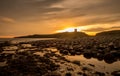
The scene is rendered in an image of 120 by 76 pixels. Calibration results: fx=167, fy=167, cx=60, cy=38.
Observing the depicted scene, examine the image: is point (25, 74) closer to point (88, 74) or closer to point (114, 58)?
point (88, 74)

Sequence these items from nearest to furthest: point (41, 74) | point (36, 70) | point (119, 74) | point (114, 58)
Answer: point (119, 74) < point (41, 74) < point (36, 70) < point (114, 58)

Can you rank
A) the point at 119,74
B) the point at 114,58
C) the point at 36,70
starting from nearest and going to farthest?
the point at 119,74 < the point at 36,70 < the point at 114,58

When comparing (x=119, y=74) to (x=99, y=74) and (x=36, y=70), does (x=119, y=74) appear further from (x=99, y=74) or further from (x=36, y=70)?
(x=36, y=70)

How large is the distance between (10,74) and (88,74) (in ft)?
21.0

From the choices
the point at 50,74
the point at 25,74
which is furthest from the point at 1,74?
the point at 50,74

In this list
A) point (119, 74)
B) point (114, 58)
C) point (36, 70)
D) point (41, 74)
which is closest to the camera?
point (119, 74)

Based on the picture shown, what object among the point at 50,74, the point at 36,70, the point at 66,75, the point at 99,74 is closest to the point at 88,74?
the point at 99,74

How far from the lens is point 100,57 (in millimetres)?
21109

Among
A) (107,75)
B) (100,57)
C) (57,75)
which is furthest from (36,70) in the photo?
(100,57)

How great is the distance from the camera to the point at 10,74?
13.8 m

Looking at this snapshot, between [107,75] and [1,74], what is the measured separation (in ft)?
28.3

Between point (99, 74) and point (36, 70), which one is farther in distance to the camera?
point (36, 70)

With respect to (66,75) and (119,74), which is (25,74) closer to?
(66,75)

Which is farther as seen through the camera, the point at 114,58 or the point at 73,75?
the point at 114,58
